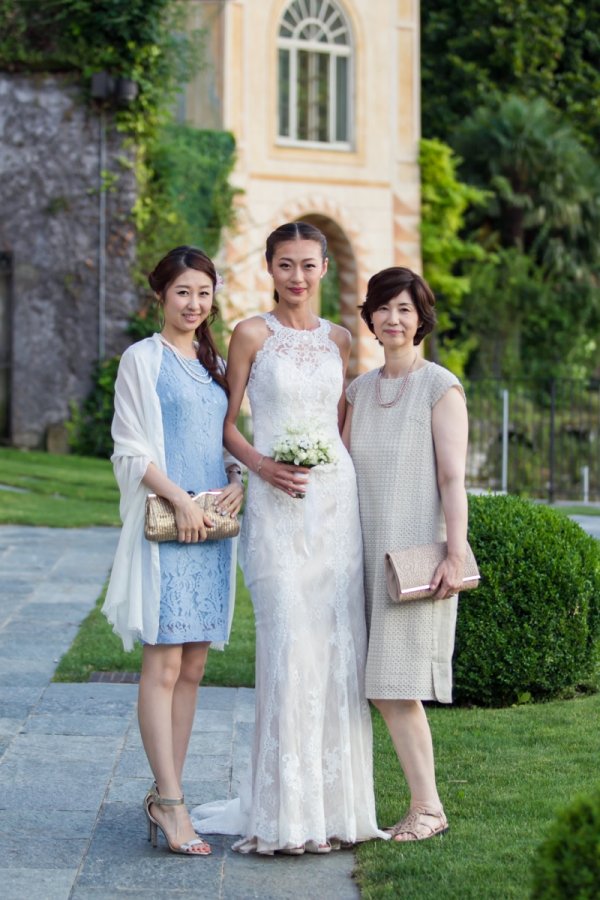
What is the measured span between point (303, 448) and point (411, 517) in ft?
1.46

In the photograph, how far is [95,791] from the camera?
4914 mm

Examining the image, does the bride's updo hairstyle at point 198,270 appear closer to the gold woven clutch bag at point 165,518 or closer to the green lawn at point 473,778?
the gold woven clutch bag at point 165,518

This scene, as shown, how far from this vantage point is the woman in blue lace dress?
14.1 feet

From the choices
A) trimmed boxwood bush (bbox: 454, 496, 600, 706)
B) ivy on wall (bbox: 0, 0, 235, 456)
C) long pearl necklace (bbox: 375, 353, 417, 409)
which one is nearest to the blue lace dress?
long pearl necklace (bbox: 375, 353, 417, 409)

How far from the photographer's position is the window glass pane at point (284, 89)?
22250 mm

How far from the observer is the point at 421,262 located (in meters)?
23.2

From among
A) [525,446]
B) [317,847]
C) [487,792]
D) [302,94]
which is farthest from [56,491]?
[302,94]

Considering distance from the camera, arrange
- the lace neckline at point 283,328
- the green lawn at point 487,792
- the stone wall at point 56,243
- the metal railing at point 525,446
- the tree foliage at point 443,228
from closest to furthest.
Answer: the green lawn at point 487,792 → the lace neckline at point 283,328 → the stone wall at point 56,243 → the metal railing at point 525,446 → the tree foliage at point 443,228

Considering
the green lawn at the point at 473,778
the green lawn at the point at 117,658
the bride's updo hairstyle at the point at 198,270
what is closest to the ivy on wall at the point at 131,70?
the green lawn at the point at 473,778

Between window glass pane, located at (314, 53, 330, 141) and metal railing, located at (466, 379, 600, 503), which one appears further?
window glass pane, located at (314, 53, 330, 141)

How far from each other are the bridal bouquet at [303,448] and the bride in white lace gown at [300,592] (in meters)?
0.04

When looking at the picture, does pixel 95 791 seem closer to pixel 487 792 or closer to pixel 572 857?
pixel 487 792

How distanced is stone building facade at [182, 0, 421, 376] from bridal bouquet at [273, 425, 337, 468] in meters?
17.2

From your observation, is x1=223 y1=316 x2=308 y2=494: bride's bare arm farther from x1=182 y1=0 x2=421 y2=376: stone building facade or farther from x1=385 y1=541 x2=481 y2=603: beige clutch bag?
x1=182 y1=0 x2=421 y2=376: stone building facade
